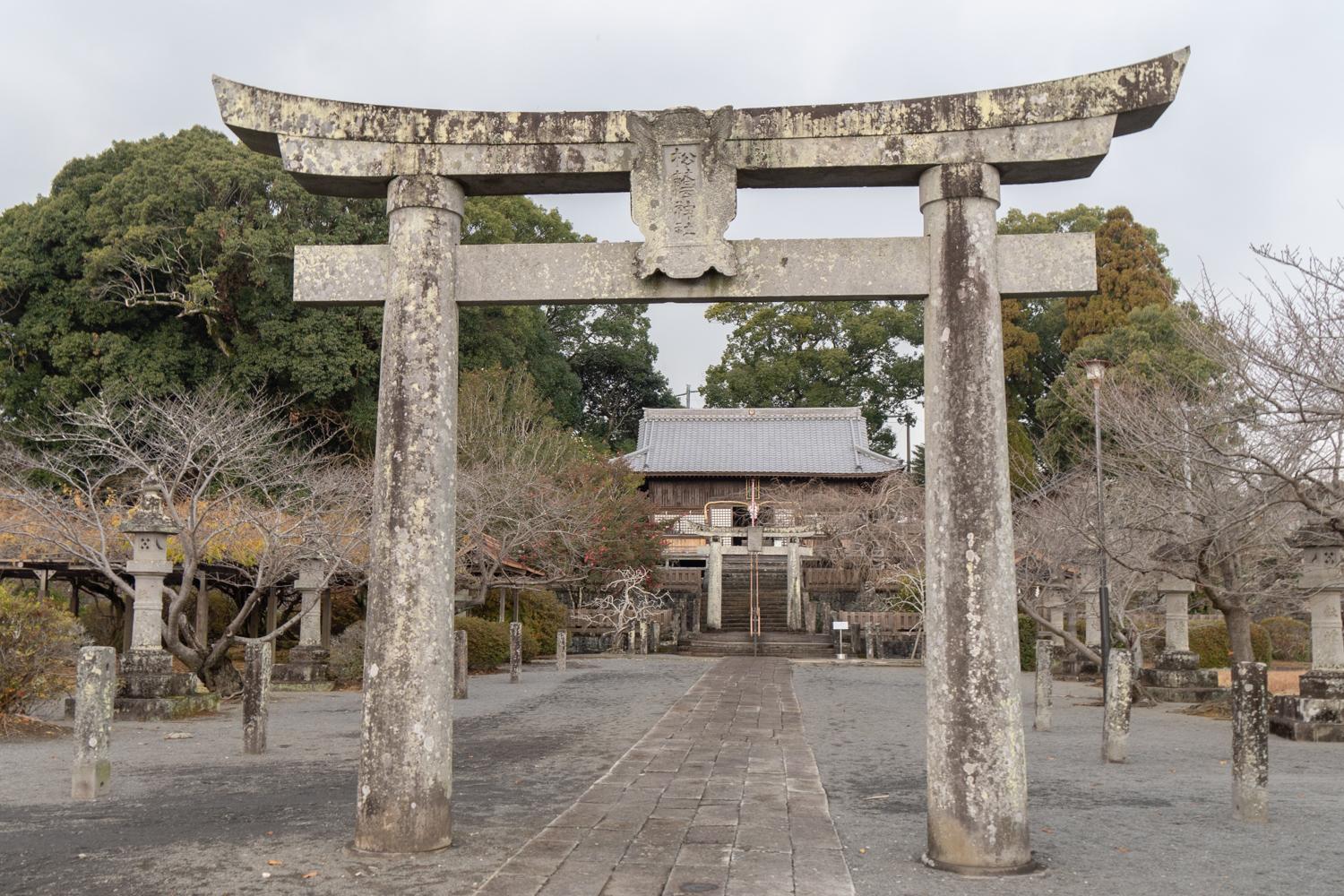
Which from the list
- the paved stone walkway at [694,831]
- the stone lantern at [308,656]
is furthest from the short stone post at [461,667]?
the paved stone walkway at [694,831]

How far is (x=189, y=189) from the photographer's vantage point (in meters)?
25.3

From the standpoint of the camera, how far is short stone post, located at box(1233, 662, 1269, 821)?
7.48m

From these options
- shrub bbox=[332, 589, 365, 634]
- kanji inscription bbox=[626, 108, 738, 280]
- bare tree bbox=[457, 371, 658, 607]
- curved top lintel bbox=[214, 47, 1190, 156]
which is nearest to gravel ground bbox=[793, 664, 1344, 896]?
kanji inscription bbox=[626, 108, 738, 280]

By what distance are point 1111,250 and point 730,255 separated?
1324 inches

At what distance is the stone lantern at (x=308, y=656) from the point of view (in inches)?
717

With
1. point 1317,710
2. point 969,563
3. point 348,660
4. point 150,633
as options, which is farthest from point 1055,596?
point 969,563

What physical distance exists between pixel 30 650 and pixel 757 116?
1024 cm

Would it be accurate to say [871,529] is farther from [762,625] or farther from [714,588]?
[714,588]

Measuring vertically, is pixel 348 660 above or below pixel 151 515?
below

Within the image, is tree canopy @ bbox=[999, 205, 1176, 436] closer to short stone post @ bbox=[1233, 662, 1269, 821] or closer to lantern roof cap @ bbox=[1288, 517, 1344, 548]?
lantern roof cap @ bbox=[1288, 517, 1344, 548]

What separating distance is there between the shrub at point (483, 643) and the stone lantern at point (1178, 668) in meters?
12.5

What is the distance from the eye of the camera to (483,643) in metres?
22.6

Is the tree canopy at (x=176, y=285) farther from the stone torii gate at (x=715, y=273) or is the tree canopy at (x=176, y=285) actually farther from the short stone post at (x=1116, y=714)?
the stone torii gate at (x=715, y=273)

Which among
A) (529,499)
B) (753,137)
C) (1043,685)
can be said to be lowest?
(1043,685)
